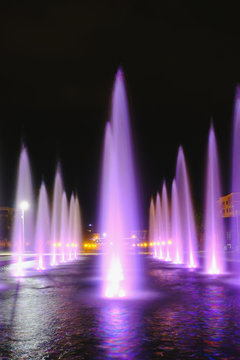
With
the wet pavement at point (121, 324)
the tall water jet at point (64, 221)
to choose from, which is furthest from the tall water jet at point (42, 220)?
the wet pavement at point (121, 324)

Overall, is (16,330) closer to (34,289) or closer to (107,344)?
(107,344)

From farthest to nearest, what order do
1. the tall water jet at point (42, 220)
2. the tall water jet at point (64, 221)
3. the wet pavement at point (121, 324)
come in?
1. the tall water jet at point (42, 220)
2. the tall water jet at point (64, 221)
3. the wet pavement at point (121, 324)

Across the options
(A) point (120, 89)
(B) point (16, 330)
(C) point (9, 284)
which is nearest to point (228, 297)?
(B) point (16, 330)

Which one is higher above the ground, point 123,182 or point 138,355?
Result: point 123,182

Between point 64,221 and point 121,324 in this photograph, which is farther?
point 64,221

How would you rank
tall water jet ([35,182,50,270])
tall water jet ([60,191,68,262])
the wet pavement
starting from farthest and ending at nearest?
tall water jet ([35,182,50,270])
tall water jet ([60,191,68,262])
the wet pavement

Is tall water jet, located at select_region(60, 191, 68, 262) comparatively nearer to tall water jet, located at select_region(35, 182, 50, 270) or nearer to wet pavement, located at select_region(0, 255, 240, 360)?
tall water jet, located at select_region(35, 182, 50, 270)

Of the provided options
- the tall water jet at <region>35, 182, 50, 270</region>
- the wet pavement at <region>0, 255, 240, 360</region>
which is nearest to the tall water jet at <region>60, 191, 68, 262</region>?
the tall water jet at <region>35, 182, 50, 270</region>

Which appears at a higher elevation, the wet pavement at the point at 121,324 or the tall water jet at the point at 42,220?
the tall water jet at the point at 42,220

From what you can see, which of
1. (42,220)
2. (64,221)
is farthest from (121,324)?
(42,220)

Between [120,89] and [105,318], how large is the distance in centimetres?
1646

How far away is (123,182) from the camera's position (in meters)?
22.9

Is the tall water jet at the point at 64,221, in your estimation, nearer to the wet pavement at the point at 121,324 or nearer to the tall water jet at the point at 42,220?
the tall water jet at the point at 42,220

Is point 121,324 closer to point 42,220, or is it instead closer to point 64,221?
point 64,221
